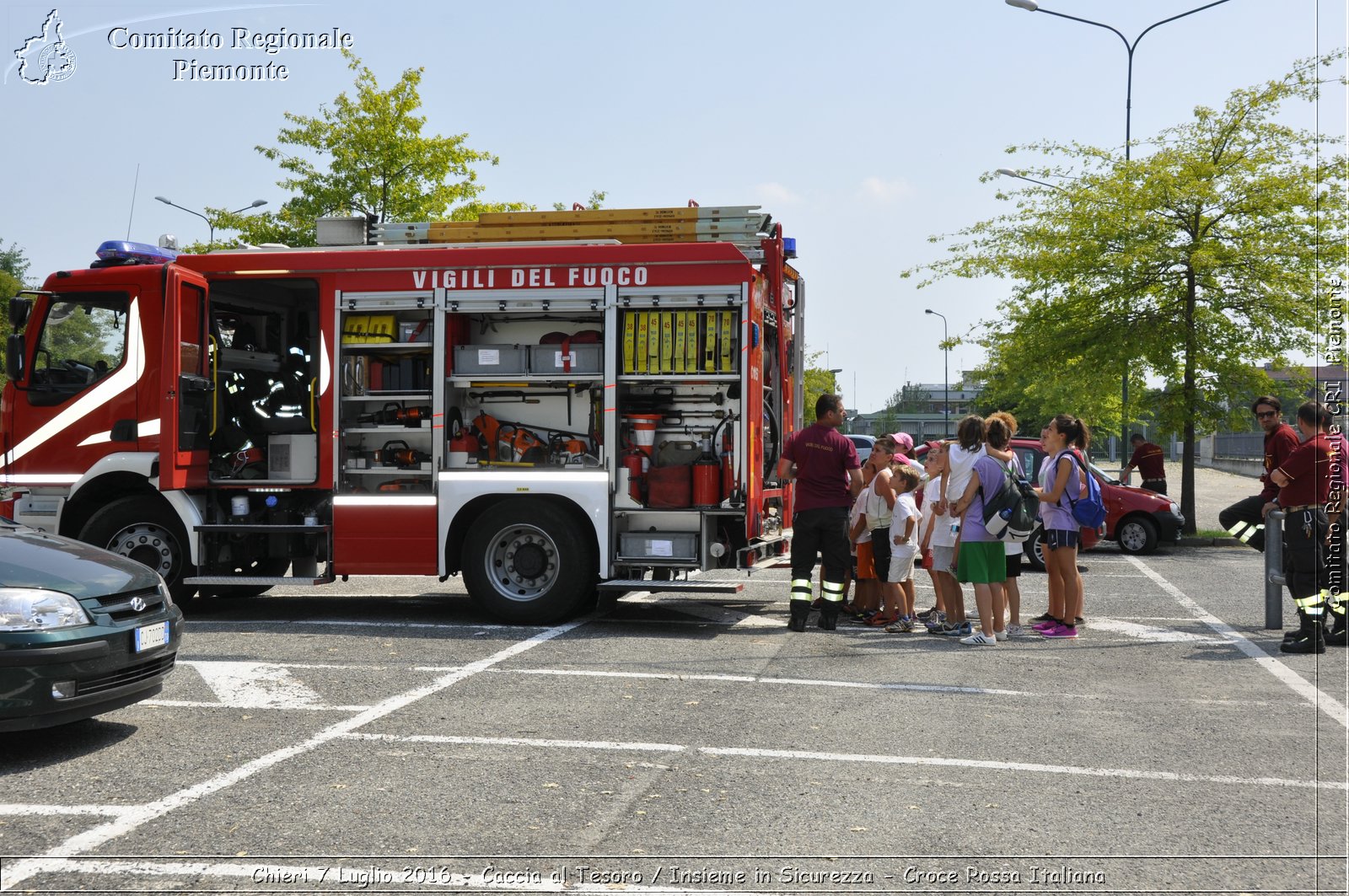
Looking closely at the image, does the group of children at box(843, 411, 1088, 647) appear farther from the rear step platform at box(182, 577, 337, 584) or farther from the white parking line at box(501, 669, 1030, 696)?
the rear step platform at box(182, 577, 337, 584)

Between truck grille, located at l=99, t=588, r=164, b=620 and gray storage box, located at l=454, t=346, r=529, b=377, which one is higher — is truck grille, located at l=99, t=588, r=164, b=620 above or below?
below

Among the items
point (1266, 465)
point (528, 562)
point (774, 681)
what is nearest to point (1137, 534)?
point (1266, 465)

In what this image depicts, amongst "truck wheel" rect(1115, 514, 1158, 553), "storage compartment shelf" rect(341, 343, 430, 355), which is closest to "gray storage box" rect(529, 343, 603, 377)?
"storage compartment shelf" rect(341, 343, 430, 355)

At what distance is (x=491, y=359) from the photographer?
1008 centimetres

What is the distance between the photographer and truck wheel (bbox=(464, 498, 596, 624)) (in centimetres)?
970

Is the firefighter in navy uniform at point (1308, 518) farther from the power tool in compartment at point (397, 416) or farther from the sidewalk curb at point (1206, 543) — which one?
the sidewalk curb at point (1206, 543)

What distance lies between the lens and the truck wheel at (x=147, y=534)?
1026cm

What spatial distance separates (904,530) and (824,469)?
31.8 inches

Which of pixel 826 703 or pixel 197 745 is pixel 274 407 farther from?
pixel 826 703

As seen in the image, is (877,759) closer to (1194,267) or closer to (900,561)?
(900,561)

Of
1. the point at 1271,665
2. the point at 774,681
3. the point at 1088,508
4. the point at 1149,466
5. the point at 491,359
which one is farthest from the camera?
the point at 1149,466

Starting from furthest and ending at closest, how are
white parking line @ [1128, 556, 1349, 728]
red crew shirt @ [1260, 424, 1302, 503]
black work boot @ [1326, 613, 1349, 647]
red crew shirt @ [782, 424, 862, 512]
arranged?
red crew shirt @ [1260, 424, 1302, 503], red crew shirt @ [782, 424, 862, 512], black work boot @ [1326, 613, 1349, 647], white parking line @ [1128, 556, 1349, 728]

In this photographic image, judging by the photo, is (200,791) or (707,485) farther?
(707,485)

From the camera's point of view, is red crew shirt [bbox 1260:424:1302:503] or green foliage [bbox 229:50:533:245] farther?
green foliage [bbox 229:50:533:245]
